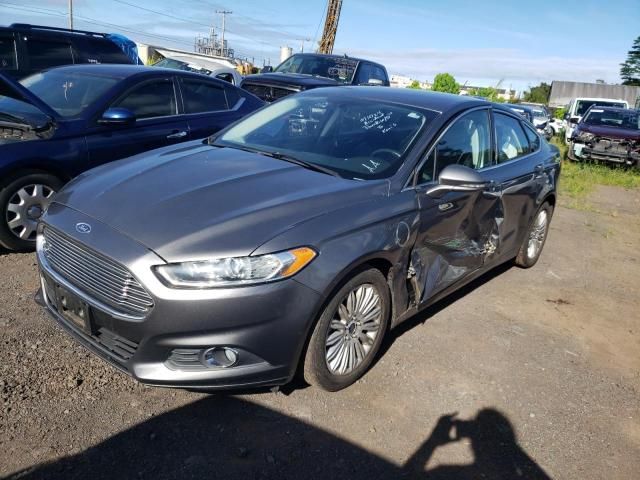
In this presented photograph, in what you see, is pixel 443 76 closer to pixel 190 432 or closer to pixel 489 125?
pixel 489 125

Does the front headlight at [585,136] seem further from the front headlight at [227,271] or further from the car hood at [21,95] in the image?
the front headlight at [227,271]

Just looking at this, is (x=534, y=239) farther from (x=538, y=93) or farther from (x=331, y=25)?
(x=538, y=93)

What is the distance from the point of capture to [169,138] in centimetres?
551

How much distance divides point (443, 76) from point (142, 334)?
30.0 m

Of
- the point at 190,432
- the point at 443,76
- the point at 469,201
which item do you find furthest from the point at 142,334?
the point at 443,76

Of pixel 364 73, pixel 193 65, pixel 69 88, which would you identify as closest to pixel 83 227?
pixel 69 88

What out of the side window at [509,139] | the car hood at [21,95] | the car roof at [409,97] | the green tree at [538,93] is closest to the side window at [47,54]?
the car hood at [21,95]

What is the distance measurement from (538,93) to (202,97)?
6673cm

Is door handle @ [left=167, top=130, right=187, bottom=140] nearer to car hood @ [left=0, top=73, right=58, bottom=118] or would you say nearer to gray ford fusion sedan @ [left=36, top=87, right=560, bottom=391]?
car hood @ [left=0, top=73, right=58, bottom=118]

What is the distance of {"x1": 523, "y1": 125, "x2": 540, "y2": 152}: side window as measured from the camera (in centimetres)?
516

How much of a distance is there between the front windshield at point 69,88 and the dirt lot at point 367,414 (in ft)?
5.40

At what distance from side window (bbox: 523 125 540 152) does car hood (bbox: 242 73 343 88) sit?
4.35 m

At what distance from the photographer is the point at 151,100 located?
555cm

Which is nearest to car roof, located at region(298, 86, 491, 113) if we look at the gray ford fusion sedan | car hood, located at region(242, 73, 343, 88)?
the gray ford fusion sedan
